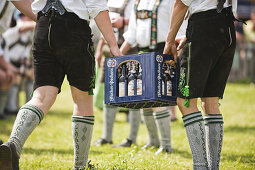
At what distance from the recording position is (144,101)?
3244 mm

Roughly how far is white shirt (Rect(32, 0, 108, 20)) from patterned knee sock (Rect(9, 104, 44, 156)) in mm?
785

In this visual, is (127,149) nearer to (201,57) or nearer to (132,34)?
(132,34)

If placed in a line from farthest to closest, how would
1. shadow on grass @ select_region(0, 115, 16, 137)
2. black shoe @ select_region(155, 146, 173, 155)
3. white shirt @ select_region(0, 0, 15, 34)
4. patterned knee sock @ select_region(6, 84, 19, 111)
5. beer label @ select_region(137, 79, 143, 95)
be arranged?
1. patterned knee sock @ select_region(6, 84, 19, 111)
2. shadow on grass @ select_region(0, 115, 16, 137)
3. black shoe @ select_region(155, 146, 173, 155)
4. white shirt @ select_region(0, 0, 15, 34)
5. beer label @ select_region(137, 79, 143, 95)

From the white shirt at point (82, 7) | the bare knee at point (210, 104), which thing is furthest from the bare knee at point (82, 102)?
the bare knee at point (210, 104)

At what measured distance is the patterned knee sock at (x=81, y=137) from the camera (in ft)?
11.0

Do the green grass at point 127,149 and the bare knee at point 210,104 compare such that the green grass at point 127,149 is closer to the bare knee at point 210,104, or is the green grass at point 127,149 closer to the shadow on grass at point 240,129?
the shadow on grass at point 240,129

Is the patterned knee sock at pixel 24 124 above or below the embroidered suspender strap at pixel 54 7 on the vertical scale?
below

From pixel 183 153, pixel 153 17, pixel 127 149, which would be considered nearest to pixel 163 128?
pixel 183 153

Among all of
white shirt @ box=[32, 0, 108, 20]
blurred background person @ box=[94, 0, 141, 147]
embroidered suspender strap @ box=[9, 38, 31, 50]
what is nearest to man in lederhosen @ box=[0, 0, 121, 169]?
white shirt @ box=[32, 0, 108, 20]

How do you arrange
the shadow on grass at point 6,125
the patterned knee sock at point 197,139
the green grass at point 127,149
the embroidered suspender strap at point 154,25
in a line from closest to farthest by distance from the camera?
the patterned knee sock at point 197,139, the green grass at point 127,149, the embroidered suspender strap at point 154,25, the shadow on grass at point 6,125

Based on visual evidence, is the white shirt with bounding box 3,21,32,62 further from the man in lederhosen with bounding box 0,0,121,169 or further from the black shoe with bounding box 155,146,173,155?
the man in lederhosen with bounding box 0,0,121,169

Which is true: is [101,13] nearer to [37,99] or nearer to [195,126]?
[37,99]

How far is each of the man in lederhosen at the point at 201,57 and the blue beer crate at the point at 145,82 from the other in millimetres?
156

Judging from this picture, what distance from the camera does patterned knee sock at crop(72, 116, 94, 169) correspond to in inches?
132
